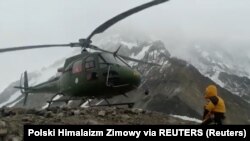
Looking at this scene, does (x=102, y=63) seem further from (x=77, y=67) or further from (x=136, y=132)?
(x=136, y=132)

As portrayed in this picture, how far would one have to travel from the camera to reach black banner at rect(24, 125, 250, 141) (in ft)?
47.0

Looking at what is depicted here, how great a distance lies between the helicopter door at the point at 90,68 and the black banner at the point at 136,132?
437 inches

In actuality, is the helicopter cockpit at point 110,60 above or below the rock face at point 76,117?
above

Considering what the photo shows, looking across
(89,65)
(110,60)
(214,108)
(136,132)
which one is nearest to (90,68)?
(89,65)

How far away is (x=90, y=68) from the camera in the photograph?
85.6ft

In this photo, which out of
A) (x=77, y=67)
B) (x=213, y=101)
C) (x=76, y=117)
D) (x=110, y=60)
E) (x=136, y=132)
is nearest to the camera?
(x=136, y=132)

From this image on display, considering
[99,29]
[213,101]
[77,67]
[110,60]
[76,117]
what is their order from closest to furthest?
[213,101], [76,117], [99,29], [110,60], [77,67]

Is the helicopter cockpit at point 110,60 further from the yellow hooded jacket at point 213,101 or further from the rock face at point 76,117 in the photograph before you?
the yellow hooded jacket at point 213,101

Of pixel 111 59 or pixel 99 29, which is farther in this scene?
pixel 111 59

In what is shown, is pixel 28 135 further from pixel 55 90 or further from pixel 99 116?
pixel 55 90

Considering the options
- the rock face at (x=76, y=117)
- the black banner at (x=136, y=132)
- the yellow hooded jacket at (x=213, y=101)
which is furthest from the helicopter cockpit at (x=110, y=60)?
the black banner at (x=136, y=132)

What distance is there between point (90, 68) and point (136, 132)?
1183 cm

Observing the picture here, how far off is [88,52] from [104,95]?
7.86 ft

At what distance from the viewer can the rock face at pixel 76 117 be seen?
699 inches
